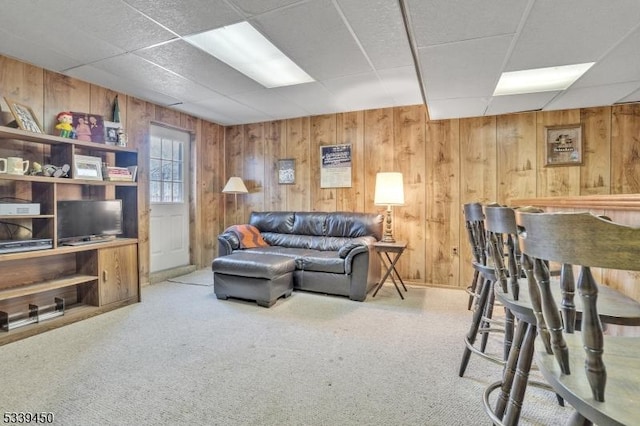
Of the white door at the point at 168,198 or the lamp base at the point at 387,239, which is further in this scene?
the white door at the point at 168,198

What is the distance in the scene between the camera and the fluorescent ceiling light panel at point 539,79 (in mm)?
2541

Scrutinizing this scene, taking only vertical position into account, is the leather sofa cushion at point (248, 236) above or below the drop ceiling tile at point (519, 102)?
below

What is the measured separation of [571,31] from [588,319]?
2153 millimetres

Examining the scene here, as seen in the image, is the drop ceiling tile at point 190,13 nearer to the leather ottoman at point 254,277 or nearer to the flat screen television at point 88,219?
the flat screen television at point 88,219

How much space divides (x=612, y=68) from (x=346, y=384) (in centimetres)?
314

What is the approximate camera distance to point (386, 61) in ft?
9.05

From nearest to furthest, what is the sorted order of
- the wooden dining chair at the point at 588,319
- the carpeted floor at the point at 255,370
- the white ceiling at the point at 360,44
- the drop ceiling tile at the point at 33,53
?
the wooden dining chair at the point at 588,319 < the carpeted floor at the point at 255,370 < the white ceiling at the point at 360,44 < the drop ceiling tile at the point at 33,53

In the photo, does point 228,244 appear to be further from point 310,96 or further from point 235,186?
point 310,96

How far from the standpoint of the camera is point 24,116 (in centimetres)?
264

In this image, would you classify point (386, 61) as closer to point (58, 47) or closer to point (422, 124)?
point (422, 124)

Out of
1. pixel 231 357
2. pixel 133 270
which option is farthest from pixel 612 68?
pixel 133 270

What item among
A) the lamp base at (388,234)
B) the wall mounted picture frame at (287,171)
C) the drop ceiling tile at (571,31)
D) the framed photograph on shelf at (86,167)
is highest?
the drop ceiling tile at (571,31)

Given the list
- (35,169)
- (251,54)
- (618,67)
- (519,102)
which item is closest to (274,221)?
(251,54)

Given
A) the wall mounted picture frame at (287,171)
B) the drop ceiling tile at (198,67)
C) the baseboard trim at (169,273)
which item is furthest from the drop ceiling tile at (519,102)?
the baseboard trim at (169,273)
